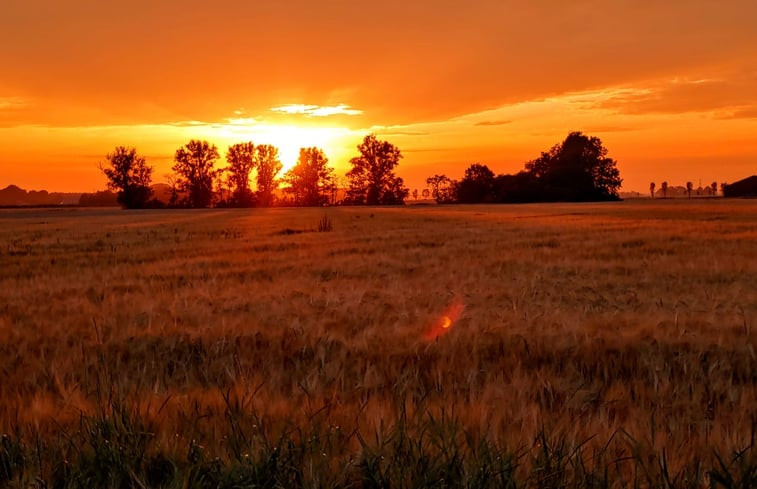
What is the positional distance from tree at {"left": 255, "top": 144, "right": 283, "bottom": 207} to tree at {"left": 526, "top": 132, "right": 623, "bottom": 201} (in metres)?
54.9

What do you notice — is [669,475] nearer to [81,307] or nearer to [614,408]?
[614,408]

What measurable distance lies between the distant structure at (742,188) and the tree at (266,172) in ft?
359

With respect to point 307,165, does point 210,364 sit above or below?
below

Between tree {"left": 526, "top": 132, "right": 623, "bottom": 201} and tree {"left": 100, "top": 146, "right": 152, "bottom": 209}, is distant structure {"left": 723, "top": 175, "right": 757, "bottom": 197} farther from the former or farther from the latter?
tree {"left": 100, "top": 146, "right": 152, "bottom": 209}

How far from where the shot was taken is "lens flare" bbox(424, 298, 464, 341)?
4924mm

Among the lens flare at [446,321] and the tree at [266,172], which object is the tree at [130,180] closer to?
the tree at [266,172]

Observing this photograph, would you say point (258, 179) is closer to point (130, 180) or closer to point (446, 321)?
point (130, 180)

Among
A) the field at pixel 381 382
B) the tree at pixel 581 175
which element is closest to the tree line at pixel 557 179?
the tree at pixel 581 175

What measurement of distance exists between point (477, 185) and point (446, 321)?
360ft

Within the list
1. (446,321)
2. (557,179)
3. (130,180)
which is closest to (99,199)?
(130,180)

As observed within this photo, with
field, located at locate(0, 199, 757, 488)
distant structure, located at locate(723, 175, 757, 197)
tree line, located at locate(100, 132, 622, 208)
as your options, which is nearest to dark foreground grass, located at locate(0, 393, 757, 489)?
field, located at locate(0, 199, 757, 488)

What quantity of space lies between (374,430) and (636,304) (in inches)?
202

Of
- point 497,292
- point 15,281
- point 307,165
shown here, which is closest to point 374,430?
point 497,292

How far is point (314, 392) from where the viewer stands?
11.1 feet
